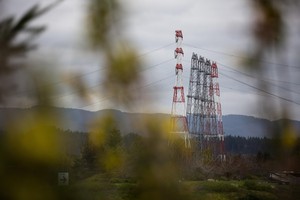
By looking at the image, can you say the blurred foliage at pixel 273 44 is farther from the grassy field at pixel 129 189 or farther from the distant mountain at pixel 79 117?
the distant mountain at pixel 79 117

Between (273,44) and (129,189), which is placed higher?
(273,44)

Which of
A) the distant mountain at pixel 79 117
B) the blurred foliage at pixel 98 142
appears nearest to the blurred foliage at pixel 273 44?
the blurred foliage at pixel 98 142

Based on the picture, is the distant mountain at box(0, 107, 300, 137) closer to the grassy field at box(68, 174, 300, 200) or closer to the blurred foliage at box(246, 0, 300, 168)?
the grassy field at box(68, 174, 300, 200)

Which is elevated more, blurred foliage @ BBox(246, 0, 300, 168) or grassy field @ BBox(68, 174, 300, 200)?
blurred foliage @ BBox(246, 0, 300, 168)

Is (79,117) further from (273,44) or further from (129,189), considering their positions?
(273,44)

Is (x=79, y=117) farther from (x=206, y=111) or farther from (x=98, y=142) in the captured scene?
(x=206, y=111)

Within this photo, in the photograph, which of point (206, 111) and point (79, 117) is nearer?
point (79, 117)

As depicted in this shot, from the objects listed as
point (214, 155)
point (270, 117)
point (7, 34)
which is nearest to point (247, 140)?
point (270, 117)

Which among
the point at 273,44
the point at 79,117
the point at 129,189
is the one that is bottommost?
the point at 129,189

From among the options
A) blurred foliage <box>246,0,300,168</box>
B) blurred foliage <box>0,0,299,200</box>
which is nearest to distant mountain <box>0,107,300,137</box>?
blurred foliage <box>0,0,299,200</box>

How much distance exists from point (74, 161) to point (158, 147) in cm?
12

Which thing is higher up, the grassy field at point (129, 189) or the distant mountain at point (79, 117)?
the distant mountain at point (79, 117)

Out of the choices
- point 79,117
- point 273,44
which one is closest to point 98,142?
point 79,117

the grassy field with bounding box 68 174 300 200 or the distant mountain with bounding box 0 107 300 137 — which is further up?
the distant mountain with bounding box 0 107 300 137
